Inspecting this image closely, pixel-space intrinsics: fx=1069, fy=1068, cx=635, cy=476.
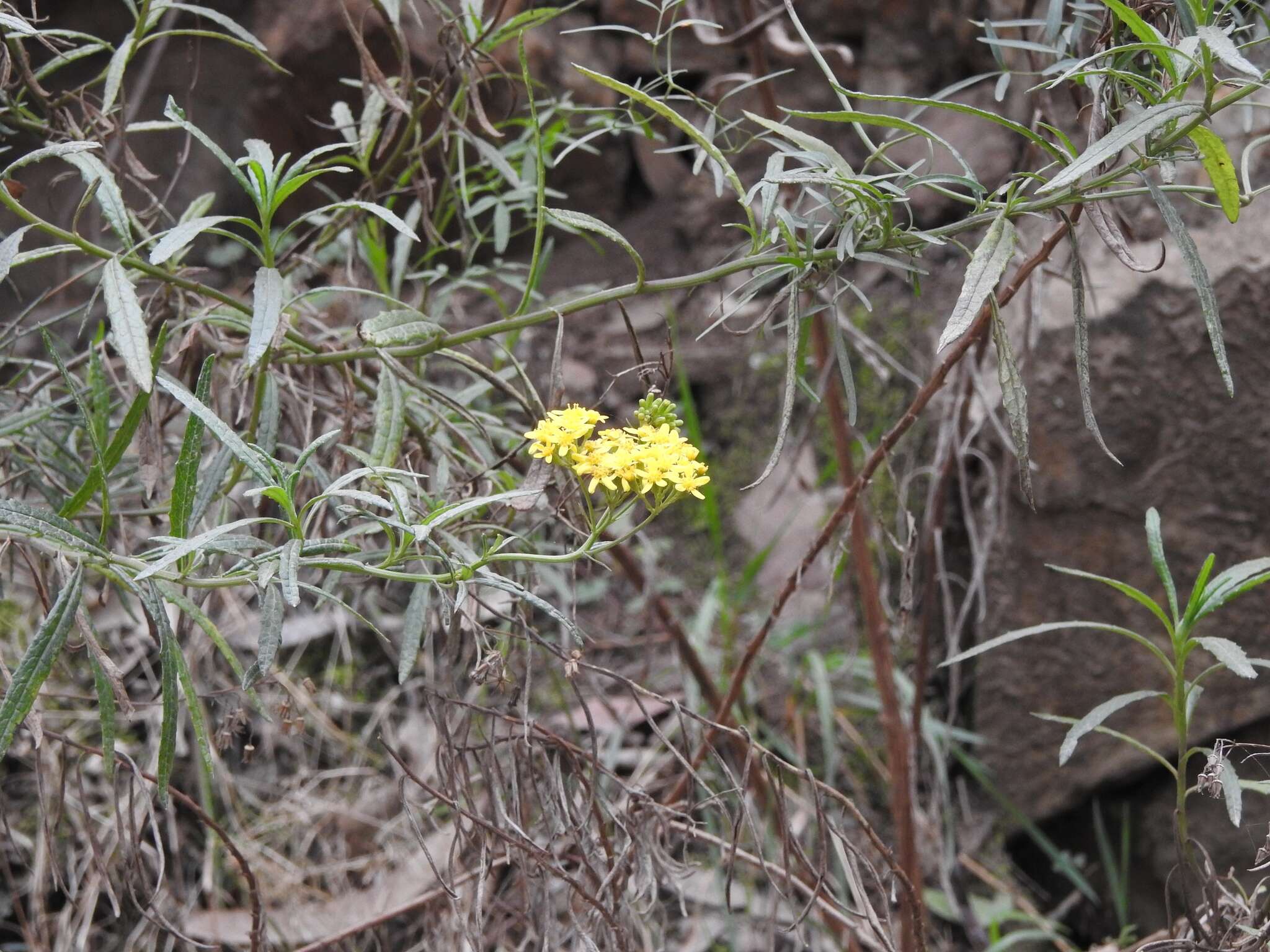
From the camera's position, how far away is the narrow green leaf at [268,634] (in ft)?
2.23

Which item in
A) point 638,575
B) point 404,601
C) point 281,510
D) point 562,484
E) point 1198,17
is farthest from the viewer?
point 404,601

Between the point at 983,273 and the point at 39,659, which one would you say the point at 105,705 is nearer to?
the point at 39,659

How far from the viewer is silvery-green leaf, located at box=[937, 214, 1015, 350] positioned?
0.58 metres

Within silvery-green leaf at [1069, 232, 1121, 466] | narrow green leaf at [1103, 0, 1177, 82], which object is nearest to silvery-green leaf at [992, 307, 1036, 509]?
silvery-green leaf at [1069, 232, 1121, 466]

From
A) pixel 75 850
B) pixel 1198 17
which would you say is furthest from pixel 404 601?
pixel 1198 17

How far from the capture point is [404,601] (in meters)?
1.98

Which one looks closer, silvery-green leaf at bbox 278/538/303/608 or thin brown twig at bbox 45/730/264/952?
silvery-green leaf at bbox 278/538/303/608

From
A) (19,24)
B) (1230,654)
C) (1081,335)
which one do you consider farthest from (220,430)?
(1230,654)

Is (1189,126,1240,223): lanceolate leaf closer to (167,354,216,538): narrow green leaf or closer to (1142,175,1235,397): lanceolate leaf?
(1142,175,1235,397): lanceolate leaf

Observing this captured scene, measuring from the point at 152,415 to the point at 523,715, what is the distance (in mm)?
377

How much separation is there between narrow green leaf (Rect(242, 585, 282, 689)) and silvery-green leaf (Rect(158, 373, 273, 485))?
83mm

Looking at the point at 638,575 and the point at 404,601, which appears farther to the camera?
the point at 404,601

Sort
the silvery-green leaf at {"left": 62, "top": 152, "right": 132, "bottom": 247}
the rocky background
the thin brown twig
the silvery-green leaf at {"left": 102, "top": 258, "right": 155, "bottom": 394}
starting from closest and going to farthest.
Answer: the silvery-green leaf at {"left": 102, "top": 258, "right": 155, "bottom": 394}, the silvery-green leaf at {"left": 62, "top": 152, "right": 132, "bottom": 247}, the thin brown twig, the rocky background

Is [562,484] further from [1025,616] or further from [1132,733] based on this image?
[1132,733]
